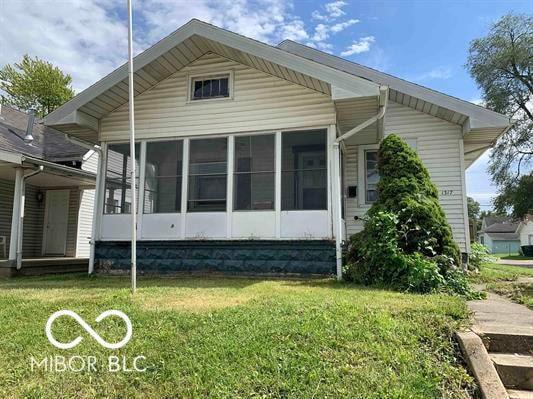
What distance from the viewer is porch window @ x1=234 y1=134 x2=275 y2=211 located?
798cm

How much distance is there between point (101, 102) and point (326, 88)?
15.3ft

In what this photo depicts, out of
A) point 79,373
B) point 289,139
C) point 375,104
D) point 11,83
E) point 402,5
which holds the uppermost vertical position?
point 11,83

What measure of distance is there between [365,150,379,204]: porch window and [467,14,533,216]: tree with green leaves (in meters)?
15.1

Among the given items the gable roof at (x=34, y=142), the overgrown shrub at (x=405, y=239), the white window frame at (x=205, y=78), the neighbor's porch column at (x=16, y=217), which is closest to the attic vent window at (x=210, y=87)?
the white window frame at (x=205, y=78)

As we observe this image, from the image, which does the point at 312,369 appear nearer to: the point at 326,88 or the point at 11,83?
the point at 326,88

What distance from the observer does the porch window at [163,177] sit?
8.51m

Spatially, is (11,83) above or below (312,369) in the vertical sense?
above

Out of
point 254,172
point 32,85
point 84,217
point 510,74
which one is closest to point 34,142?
point 84,217

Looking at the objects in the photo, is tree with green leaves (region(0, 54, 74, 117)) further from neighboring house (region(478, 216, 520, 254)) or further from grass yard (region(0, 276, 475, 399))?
neighboring house (region(478, 216, 520, 254))

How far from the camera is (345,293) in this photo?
5465 millimetres

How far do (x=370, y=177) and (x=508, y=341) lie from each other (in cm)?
670

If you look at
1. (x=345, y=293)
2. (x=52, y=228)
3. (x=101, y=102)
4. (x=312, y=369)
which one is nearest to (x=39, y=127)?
(x=52, y=228)

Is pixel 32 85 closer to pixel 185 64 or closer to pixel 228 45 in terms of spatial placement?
pixel 185 64

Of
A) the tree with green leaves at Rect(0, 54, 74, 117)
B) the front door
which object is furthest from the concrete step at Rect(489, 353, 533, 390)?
the tree with green leaves at Rect(0, 54, 74, 117)
